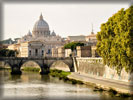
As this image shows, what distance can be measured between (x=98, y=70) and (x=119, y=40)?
36.4 feet

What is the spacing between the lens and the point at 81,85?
39594 millimetres

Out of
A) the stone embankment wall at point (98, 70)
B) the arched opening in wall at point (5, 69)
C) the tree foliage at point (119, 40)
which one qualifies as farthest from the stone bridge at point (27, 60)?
the tree foliage at point (119, 40)

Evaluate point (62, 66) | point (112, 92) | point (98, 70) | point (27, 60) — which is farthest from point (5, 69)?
point (112, 92)

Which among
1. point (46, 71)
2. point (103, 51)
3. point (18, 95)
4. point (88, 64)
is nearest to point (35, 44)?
point (46, 71)

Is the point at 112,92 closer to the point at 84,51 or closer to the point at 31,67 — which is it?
the point at 84,51

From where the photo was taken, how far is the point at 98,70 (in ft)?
152

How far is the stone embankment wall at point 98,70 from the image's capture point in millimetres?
37406

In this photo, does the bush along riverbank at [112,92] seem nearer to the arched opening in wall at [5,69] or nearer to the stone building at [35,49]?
the arched opening in wall at [5,69]

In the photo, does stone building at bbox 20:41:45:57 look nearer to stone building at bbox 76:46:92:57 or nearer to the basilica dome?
stone building at bbox 76:46:92:57

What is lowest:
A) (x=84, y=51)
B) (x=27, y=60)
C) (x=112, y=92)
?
(x=112, y=92)

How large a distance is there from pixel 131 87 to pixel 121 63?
3.59 metres

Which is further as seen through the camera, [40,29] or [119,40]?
[40,29]

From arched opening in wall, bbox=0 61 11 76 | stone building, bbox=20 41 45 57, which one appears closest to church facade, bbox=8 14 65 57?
stone building, bbox=20 41 45 57

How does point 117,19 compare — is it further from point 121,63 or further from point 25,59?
point 25,59
